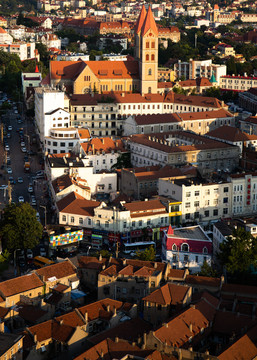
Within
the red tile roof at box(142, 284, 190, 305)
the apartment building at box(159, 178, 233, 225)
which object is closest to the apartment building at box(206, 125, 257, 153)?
the apartment building at box(159, 178, 233, 225)

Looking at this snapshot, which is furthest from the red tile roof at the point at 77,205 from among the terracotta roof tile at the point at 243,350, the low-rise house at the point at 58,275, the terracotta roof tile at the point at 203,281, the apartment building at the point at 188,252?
the terracotta roof tile at the point at 243,350

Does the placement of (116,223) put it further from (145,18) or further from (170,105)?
(145,18)

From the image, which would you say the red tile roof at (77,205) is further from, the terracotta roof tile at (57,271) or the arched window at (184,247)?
the terracotta roof tile at (57,271)

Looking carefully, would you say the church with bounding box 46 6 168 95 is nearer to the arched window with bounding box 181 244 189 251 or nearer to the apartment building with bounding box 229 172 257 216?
the apartment building with bounding box 229 172 257 216

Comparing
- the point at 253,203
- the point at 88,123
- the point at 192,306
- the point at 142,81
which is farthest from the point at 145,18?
the point at 192,306

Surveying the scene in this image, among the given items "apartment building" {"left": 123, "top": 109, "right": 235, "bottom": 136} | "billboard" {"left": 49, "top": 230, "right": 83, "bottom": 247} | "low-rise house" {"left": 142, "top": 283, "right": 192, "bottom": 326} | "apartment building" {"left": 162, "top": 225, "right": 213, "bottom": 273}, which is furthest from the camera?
"apartment building" {"left": 123, "top": 109, "right": 235, "bottom": 136}
